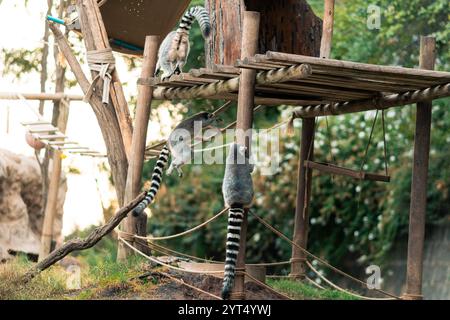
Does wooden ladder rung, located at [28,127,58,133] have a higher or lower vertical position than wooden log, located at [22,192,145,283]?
higher

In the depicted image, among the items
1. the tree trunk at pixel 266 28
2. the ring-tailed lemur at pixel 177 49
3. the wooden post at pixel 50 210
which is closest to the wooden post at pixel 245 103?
the tree trunk at pixel 266 28

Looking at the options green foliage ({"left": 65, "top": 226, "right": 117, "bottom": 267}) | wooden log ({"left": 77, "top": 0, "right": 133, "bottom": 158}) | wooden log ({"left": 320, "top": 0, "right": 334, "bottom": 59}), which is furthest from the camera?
green foliage ({"left": 65, "top": 226, "right": 117, "bottom": 267})

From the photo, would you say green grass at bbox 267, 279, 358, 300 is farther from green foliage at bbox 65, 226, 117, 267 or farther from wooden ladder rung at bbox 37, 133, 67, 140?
green foliage at bbox 65, 226, 117, 267

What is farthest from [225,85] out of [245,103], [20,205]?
[20,205]

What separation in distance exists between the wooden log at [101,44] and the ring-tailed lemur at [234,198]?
1710 mm

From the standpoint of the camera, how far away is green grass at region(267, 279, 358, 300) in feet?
26.0

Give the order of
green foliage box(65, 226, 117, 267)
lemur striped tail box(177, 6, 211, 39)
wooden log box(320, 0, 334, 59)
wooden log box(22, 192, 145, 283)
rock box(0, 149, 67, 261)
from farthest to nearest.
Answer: green foliage box(65, 226, 117, 267), rock box(0, 149, 67, 261), lemur striped tail box(177, 6, 211, 39), wooden log box(320, 0, 334, 59), wooden log box(22, 192, 145, 283)

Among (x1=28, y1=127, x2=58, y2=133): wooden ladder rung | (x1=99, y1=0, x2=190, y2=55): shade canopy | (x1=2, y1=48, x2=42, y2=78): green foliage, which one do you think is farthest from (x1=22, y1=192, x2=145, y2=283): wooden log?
(x1=2, y1=48, x2=42, y2=78): green foliage

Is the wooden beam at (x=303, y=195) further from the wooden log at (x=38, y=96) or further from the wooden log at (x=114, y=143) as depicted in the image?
the wooden log at (x=38, y=96)

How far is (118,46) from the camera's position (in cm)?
903

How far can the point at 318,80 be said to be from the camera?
6.52 metres

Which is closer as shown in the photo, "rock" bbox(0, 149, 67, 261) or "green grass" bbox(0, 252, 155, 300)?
"green grass" bbox(0, 252, 155, 300)

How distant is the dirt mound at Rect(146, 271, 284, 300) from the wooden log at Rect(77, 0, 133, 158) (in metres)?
1.36

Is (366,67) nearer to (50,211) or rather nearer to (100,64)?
(100,64)
